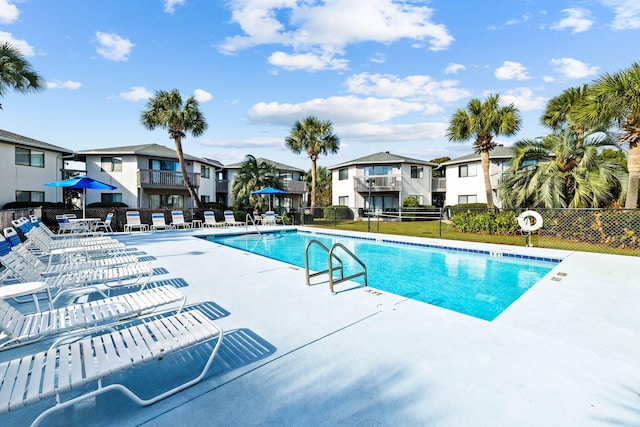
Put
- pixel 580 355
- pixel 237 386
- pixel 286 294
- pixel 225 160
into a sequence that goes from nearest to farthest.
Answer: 1. pixel 237 386
2. pixel 580 355
3. pixel 286 294
4. pixel 225 160

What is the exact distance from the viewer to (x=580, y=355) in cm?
329

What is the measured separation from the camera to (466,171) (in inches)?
1119

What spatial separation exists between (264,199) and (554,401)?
77.0 ft

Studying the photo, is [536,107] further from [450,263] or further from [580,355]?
[580,355]

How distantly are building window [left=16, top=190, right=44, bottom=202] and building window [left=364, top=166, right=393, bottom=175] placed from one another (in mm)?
24614

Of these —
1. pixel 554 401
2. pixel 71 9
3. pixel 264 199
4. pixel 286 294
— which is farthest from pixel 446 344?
pixel 264 199

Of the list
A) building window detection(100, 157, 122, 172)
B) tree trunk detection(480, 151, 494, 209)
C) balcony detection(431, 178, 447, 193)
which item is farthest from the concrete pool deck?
Result: balcony detection(431, 178, 447, 193)

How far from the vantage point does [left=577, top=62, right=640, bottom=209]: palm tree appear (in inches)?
388

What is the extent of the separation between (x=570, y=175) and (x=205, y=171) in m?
27.4

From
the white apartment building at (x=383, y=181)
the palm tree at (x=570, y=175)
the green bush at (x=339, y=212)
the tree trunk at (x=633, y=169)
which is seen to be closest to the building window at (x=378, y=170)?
the white apartment building at (x=383, y=181)

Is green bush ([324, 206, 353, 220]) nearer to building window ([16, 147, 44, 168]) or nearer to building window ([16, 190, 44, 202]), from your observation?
building window ([16, 190, 44, 202])

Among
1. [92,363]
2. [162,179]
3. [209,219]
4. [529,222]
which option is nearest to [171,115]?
[162,179]

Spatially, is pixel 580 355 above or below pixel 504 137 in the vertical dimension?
below

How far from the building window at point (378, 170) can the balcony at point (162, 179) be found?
15084mm
